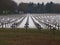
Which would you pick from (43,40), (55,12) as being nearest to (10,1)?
(55,12)

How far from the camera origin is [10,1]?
106812 mm

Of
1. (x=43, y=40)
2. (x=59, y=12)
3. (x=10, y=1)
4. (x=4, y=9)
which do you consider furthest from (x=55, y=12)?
(x=43, y=40)

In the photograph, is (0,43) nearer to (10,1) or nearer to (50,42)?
(50,42)

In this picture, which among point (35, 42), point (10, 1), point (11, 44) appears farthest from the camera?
point (10, 1)

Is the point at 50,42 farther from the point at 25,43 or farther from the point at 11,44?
the point at 11,44

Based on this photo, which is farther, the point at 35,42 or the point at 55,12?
the point at 55,12

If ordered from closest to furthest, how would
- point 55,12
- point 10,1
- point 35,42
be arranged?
point 35,42
point 10,1
point 55,12

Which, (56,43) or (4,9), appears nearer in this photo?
(56,43)

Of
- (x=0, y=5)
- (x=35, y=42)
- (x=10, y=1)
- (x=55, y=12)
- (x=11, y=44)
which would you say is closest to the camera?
(x=11, y=44)

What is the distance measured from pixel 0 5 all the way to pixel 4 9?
2.98m

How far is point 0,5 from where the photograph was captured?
88875 mm

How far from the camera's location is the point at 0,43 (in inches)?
715

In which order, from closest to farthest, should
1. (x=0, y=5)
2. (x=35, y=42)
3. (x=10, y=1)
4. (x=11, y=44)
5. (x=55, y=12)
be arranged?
(x=11, y=44), (x=35, y=42), (x=0, y=5), (x=10, y=1), (x=55, y=12)

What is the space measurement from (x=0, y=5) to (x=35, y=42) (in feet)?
233
